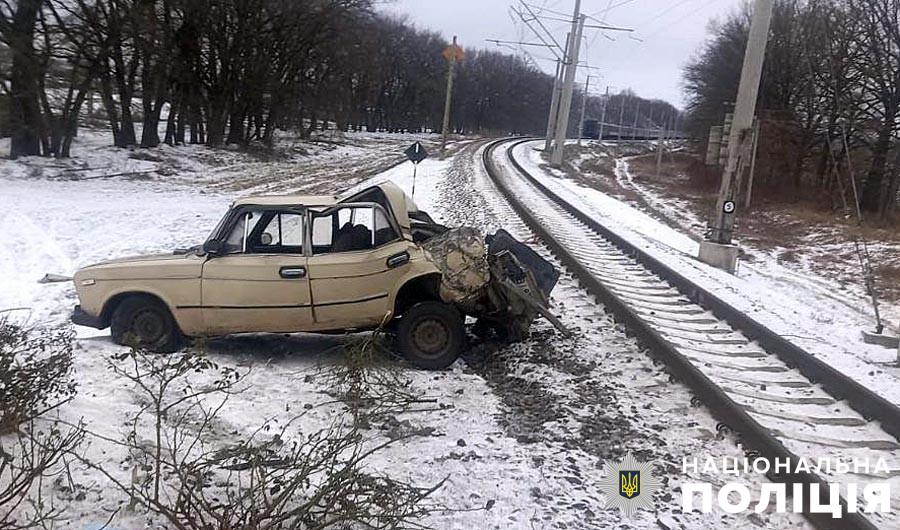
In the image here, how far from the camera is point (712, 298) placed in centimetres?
927

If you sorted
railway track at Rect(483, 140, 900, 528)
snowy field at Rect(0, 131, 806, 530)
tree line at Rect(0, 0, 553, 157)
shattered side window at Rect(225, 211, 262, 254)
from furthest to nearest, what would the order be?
tree line at Rect(0, 0, 553, 157) < shattered side window at Rect(225, 211, 262, 254) < railway track at Rect(483, 140, 900, 528) < snowy field at Rect(0, 131, 806, 530)

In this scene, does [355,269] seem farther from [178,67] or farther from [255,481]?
[178,67]

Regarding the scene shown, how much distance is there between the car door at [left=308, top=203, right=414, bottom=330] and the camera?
680 centimetres

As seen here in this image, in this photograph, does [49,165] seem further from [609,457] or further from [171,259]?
[609,457]

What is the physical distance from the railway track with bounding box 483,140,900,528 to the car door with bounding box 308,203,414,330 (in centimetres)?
265

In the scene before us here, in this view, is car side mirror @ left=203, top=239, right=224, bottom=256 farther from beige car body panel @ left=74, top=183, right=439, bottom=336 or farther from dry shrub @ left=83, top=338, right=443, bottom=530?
dry shrub @ left=83, top=338, right=443, bottom=530

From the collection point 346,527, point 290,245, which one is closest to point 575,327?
point 290,245

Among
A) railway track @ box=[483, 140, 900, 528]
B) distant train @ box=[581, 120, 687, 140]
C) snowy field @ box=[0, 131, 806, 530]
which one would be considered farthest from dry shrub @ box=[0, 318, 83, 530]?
distant train @ box=[581, 120, 687, 140]

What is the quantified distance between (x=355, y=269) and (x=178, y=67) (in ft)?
107

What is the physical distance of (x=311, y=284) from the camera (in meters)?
6.78

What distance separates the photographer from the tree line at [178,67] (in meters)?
26.4

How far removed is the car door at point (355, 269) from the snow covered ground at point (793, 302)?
4482mm

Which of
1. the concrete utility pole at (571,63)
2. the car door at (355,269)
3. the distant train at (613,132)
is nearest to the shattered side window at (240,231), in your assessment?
the car door at (355,269)

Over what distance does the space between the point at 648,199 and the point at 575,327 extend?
23643mm
